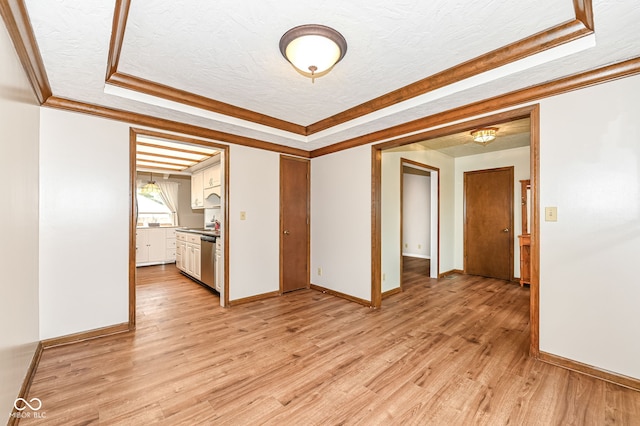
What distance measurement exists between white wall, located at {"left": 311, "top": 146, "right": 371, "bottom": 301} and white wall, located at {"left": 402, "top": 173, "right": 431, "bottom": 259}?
13.2ft

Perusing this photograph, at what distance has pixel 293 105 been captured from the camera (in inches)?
120

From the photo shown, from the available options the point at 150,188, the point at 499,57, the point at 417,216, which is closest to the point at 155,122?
the point at 499,57

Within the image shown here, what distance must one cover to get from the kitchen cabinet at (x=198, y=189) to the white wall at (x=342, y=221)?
306 cm

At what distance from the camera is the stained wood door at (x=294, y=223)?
429 cm

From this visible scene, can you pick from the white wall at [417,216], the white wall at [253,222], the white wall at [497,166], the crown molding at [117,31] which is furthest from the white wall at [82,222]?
the white wall at [417,216]

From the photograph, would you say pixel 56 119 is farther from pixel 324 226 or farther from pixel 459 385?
pixel 459 385

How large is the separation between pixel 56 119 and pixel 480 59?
3.86 meters

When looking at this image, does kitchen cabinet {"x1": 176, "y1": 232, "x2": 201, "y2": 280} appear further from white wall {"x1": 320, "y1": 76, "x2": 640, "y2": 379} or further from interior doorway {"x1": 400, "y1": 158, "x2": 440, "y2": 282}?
interior doorway {"x1": 400, "y1": 158, "x2": 440, "y2": 282}

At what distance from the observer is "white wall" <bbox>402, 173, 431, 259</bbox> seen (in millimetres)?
7676

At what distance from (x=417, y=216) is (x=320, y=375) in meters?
6.61

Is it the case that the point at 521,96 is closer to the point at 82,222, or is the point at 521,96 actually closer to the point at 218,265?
the point at 218,265

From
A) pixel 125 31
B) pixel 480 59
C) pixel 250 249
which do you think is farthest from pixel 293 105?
pixel 250 249

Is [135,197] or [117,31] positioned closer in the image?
[117,31]

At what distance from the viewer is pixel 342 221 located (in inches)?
162
